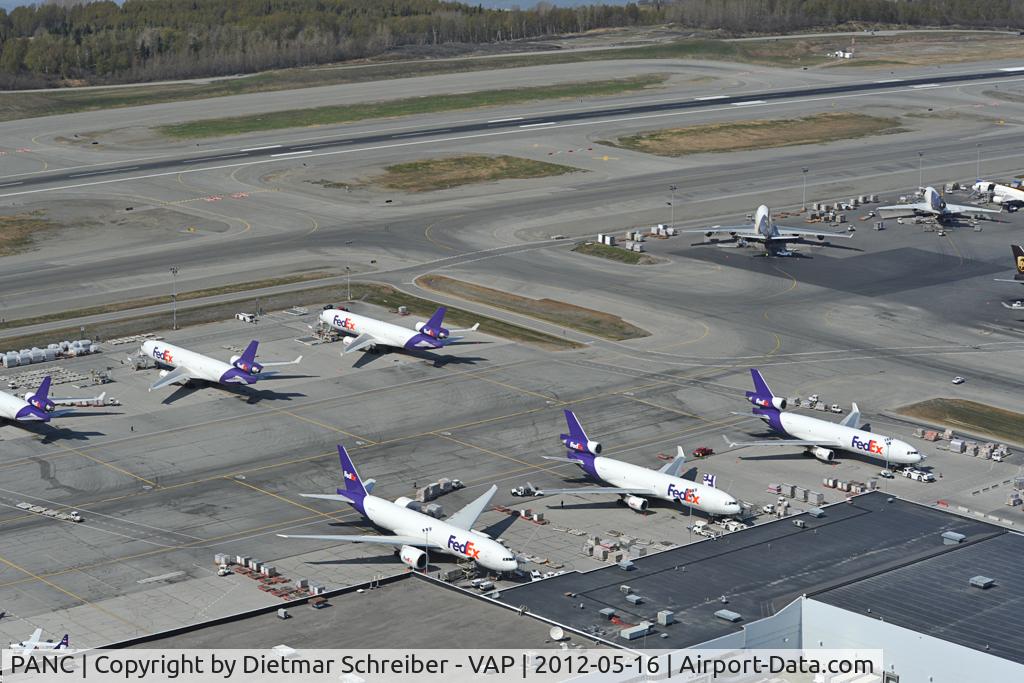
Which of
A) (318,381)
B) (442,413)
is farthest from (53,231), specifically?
(442,413)

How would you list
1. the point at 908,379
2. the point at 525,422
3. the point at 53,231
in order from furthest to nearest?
the point at 53,231 → the point at 908,379 → the point at 525,422

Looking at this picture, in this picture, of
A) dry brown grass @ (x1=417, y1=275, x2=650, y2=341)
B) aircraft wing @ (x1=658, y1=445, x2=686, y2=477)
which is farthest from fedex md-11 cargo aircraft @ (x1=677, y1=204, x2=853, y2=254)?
aircraft wing @ (x1=658, y1=445, x2=686, y2=477)

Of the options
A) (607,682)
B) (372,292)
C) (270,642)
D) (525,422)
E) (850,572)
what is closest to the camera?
(607,682)

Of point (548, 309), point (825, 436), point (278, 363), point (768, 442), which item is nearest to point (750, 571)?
point (768, 442)

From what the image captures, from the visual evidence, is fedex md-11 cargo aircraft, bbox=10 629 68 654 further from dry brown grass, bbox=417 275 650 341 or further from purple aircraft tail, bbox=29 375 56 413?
dry brown grass, bbox=417 275 650 341

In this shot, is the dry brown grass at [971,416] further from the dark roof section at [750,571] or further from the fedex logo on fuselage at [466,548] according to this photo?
the fedex logo on fuselage at [466,548]

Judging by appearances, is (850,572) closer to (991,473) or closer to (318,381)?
(991,473)
